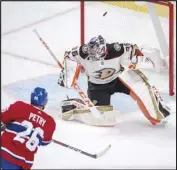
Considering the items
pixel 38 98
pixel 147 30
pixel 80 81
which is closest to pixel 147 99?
pixel 80 81

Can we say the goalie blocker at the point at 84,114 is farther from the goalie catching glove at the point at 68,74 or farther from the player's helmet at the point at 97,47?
the player's helmet at the point at 97,47

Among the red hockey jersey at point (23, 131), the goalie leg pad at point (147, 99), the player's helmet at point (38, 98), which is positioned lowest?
the goalie leg pad at point (147, 99)

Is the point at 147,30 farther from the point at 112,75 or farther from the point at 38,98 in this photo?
the point at 38,98

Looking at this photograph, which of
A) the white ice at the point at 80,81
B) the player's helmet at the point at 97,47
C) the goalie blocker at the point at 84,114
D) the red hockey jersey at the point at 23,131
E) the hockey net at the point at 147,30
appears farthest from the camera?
the hockey net at the point at 147,30

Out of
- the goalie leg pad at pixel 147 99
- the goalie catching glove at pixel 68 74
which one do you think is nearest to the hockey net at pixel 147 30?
the goalie leg pad at pixel 147 99

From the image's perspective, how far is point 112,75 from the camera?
3.59m

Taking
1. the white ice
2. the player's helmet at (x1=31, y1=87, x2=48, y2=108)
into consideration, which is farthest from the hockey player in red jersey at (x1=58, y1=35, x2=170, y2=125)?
the player's helmet at (x1=31, y1=87, x2=48, y2=108)

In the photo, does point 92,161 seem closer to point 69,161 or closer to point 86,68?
point 69,161

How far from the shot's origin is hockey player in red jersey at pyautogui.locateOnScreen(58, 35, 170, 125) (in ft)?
11.5

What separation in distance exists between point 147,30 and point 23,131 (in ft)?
8.22

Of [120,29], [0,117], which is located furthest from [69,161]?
[120,29]

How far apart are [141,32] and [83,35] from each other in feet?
1.49

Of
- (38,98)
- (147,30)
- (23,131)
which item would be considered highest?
(38,98)

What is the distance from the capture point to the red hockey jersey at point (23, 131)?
2.60m
